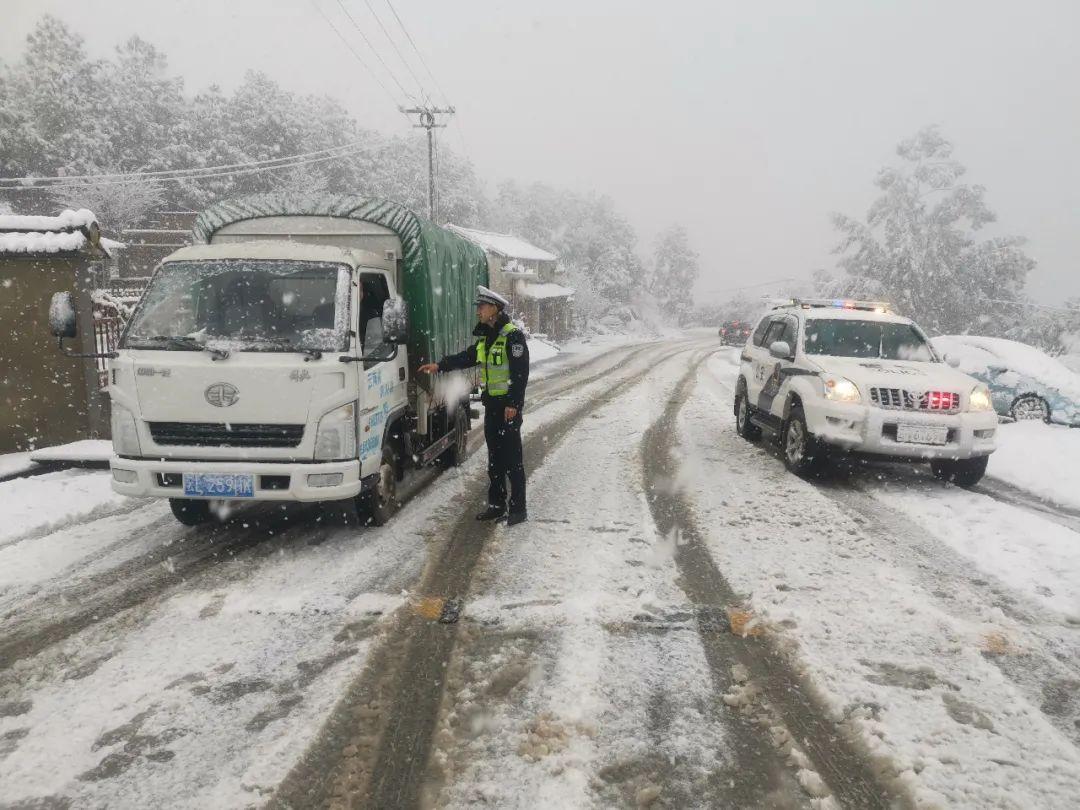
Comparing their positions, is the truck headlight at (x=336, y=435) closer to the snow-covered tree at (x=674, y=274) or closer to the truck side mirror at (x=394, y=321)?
the truck side mirror at (x=394, y=321)

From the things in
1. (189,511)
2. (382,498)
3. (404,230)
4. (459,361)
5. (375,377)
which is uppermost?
(404,230)

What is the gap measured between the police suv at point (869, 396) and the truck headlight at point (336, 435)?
196 inches

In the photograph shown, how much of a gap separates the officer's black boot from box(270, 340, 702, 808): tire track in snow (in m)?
1.29

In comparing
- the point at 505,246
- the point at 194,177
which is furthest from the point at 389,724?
the point at 194,177

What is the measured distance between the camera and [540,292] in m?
44.0

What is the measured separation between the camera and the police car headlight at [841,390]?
724cm

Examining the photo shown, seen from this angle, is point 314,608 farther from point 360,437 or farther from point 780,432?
point 780,432

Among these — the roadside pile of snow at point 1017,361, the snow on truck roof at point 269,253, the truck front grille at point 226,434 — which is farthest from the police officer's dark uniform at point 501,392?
the roadside pile of snow at point 1017,361

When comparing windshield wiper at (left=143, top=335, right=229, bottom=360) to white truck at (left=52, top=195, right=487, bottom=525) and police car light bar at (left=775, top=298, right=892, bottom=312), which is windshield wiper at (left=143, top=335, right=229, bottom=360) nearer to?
white truck at (left=52, top=195, right=487, bottom=525)

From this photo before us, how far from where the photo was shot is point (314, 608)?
429cm

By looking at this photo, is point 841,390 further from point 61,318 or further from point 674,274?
point 674,274

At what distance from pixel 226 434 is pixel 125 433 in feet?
2.49

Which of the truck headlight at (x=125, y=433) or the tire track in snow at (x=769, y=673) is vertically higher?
the truck headlight at (x=125, y=433)

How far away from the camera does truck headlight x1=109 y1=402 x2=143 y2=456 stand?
498 centimetres
